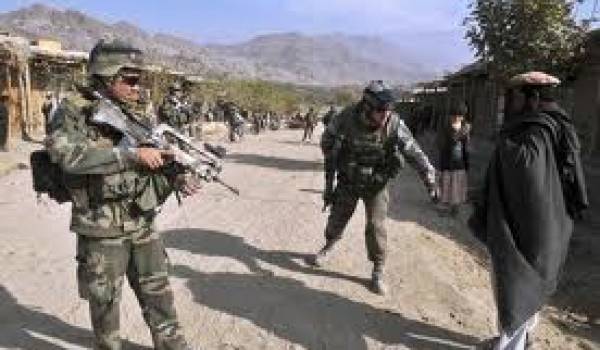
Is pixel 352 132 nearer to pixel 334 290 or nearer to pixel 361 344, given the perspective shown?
pixel 334 290

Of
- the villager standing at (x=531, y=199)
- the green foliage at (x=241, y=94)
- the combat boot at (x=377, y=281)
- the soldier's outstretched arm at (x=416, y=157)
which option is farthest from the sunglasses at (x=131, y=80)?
the green foliage at (x=241, y=94)

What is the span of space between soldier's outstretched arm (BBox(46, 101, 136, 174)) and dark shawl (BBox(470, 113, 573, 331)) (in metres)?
2.17

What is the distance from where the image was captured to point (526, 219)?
506 cm

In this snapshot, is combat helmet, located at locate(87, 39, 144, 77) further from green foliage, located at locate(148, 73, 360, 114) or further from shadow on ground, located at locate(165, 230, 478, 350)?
green foliage, located at locate(148, 73, 360, 114)

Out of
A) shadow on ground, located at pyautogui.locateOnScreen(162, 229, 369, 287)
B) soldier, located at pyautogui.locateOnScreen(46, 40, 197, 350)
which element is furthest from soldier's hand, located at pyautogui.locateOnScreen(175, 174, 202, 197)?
shadow on ground, located at pyautogui.locateOnScreen(162, 229, 369, 287)

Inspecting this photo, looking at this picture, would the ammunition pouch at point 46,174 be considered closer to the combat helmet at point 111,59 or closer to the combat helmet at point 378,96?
the combat helmet at point 111,59

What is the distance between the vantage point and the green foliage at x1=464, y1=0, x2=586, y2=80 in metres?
16.6

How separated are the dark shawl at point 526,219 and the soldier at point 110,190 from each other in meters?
1.82

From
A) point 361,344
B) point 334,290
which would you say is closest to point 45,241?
point 334,290

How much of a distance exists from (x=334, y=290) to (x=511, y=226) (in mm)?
2375

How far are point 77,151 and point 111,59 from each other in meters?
0.57

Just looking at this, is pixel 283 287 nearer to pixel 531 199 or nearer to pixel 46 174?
pixel 531 199

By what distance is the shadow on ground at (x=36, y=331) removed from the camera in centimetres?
573

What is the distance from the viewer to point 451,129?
40.0ft
